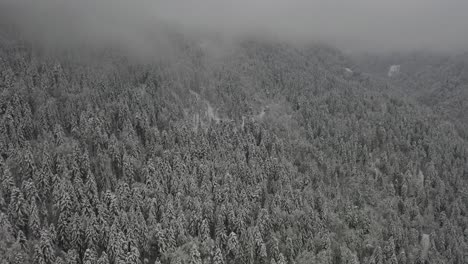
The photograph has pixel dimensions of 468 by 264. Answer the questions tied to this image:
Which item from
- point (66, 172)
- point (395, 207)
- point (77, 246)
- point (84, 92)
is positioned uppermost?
point (84, 92)

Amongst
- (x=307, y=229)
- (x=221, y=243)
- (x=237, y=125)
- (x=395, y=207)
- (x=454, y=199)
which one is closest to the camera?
(x=221, y=243)

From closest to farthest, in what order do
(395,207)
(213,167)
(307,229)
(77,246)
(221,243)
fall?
(77,246)
(221,243)
(307,229)
(213,167)
(395,207)

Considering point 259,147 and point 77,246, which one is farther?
point 259,147

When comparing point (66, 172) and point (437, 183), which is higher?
point (66, 172)

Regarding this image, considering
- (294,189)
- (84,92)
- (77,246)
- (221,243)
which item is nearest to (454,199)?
(294,189)

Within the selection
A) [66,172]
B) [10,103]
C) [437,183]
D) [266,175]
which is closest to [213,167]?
[266,175]

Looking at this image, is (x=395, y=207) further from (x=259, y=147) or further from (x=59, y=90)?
(x=59, y=90)
